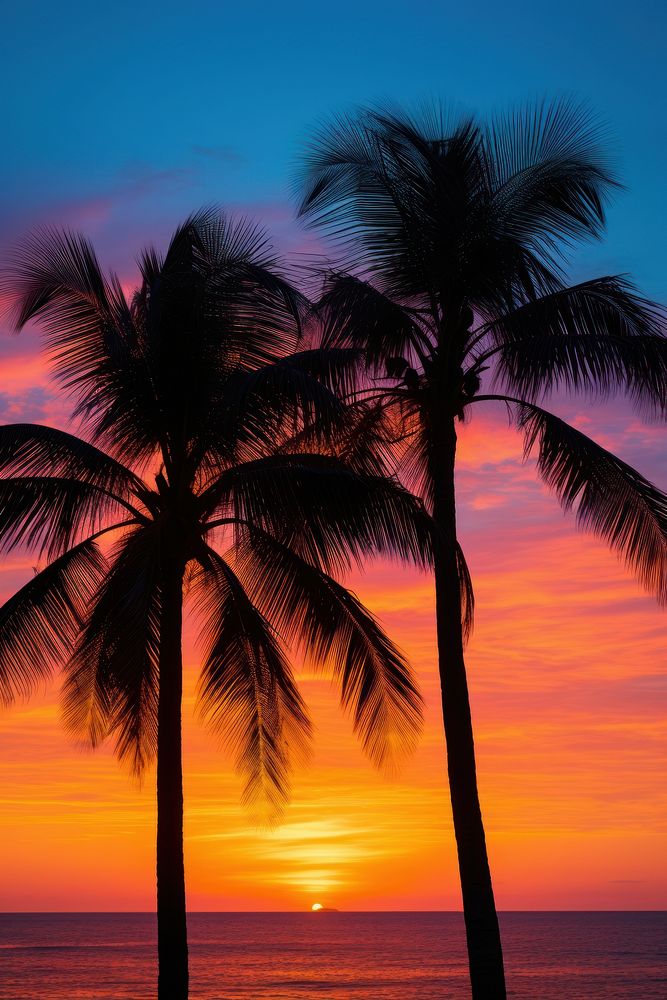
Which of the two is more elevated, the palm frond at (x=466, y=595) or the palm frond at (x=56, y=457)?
the palm frond at (x=56, y=457)

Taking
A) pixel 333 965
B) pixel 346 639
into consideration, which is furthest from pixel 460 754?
pixel 333 965

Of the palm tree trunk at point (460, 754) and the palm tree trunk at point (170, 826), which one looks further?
the palm tree trunk at point (170, 826)

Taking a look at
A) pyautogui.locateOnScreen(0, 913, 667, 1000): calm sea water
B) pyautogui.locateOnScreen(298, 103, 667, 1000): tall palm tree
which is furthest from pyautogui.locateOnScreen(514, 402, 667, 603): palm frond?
pyautogui.locateOnScreen(0, 913, 667, 1000): calm sea water

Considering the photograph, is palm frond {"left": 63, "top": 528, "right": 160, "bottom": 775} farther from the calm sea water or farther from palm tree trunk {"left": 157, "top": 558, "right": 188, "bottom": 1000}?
the calm sea water

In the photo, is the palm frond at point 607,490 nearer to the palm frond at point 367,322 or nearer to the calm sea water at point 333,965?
the palm frond at point 367,322

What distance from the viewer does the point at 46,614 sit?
1405 cm

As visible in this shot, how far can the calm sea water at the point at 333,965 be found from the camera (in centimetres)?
5603

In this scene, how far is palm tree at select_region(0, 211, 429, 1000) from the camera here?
42.1 feet

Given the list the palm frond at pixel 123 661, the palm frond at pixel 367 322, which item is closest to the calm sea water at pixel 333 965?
the palm frond at pixel 123 661

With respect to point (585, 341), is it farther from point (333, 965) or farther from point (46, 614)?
point (333, 965)

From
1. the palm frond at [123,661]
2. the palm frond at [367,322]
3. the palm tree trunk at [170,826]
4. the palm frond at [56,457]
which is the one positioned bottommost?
the palm tree trunk at [170,826]

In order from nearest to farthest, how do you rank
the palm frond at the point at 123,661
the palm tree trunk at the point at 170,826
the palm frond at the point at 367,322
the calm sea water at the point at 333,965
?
the palm tree trunk at the point at 170,826 < the palm frond at the point at 123,661 < the palm frond at the point at 367,322 < the calm sea water at the point at 333,965

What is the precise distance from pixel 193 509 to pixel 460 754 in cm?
435

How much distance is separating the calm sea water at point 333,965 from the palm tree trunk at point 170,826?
41842 mm
